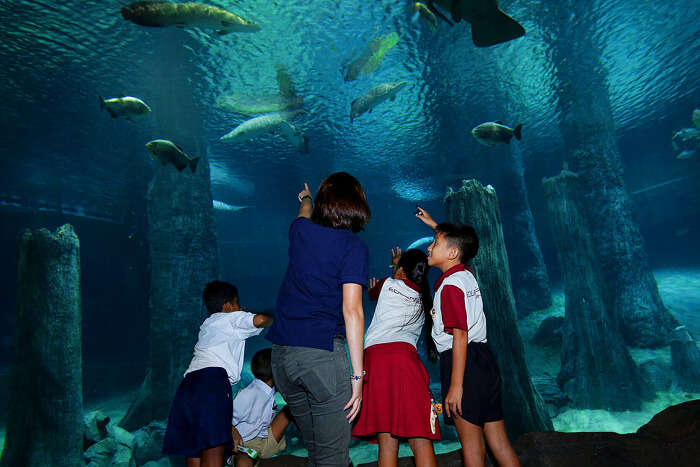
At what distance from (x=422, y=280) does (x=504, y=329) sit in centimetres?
241

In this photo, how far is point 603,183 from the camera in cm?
921

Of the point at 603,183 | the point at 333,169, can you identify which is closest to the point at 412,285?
the point at 603,183

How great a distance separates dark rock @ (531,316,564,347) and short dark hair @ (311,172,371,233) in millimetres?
9131

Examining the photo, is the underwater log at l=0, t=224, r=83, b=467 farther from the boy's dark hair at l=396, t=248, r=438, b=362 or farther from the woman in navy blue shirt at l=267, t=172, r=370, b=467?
the boy's dark hair at l=396, t=248, r=438, b=362

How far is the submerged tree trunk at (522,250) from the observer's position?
12.2 m

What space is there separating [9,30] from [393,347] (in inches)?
450

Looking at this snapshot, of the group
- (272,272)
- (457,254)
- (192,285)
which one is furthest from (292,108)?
(272,272)

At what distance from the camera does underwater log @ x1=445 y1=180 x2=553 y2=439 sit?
4.28 meters

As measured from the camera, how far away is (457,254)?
277 centimetres

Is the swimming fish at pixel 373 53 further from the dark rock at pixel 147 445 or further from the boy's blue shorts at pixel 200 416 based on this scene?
the dark rock at pixel 147 445

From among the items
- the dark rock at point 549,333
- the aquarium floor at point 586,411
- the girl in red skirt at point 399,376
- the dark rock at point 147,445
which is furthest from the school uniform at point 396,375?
the dark rock at point 549,333

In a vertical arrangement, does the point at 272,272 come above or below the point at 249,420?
above

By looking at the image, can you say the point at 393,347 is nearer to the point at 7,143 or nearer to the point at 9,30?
the point at 9,30

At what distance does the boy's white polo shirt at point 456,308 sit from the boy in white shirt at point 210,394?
1429mm
